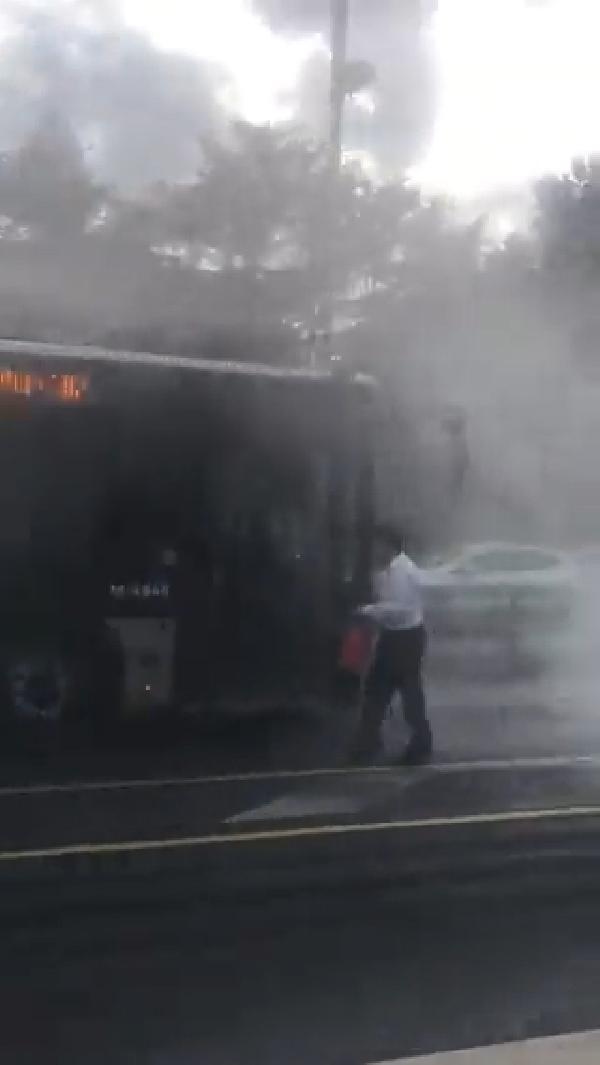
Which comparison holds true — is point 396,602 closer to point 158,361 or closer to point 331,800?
point 331,800

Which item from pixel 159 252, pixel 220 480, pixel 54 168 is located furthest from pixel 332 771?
pixel 159 252

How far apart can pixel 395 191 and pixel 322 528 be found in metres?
2.71

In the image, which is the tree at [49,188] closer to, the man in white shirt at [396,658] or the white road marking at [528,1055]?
the man in white shirt at [396,658]

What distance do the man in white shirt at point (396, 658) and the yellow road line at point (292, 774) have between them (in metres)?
0.15

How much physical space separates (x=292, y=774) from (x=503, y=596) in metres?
6.85

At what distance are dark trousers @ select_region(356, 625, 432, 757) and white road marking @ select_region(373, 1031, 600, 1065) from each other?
439 cm

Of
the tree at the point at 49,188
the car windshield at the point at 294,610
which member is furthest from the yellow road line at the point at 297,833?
the tree at the point at 49,188

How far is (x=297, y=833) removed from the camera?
6.14 m

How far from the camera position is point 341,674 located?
9.03m

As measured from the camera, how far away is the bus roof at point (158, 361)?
8.48 metres

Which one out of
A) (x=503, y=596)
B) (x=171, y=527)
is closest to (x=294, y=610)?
(x=171, y=527)

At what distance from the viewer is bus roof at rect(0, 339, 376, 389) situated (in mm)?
8484

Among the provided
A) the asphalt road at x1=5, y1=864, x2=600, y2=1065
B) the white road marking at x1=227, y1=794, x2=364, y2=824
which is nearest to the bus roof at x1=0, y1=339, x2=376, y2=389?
the white road marking at x1=227, y1=794, x2=364, y2=824

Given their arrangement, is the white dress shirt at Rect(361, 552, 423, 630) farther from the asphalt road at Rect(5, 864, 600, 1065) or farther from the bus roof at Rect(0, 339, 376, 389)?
the asphalt road at Rect(5, 864, 600, 1065)
